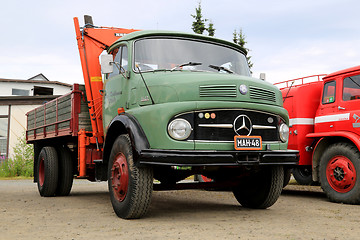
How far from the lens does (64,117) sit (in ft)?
27.0

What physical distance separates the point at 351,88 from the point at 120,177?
15.9 ft

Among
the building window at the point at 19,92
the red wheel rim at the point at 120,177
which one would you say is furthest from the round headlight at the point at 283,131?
the building window at the point at 19,92

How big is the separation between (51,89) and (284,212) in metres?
25.2

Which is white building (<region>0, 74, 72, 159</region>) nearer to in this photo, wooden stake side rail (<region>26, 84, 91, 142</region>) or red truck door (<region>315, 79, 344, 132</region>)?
wooden stake side rail (<region>26, 84, 91, 142</region>)

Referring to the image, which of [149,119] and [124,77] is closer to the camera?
[149,119]

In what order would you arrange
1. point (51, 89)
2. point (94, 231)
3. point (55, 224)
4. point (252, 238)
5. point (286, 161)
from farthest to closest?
point (51, 89), point (286, 161), point (55, 224), point (94, 231), point (252, 238)

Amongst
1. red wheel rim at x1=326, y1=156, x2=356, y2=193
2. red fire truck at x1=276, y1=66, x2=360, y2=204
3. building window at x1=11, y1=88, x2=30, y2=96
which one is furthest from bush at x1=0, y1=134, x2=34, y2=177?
building window at x1=11, y1=88, x2=30, y2=96

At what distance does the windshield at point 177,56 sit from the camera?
5773 millimetres

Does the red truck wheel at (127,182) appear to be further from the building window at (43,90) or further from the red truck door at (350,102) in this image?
the building window at (43,90)

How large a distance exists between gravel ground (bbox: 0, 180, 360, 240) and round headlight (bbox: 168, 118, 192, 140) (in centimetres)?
107

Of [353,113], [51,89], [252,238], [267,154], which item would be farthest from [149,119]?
[51,89]

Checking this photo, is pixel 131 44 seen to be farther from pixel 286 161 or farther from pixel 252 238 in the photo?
pixel 252 238

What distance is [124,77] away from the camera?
19.6 feet

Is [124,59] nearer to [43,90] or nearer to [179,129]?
[179,129]
